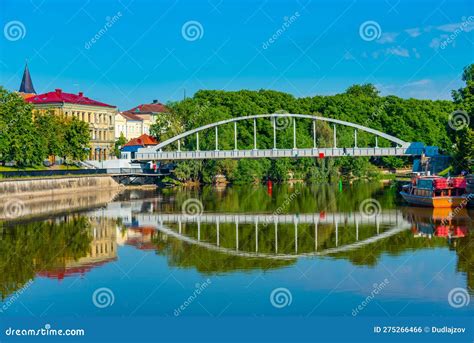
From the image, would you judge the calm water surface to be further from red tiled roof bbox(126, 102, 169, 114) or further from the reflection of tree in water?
red tiled roof bbox(126, 102, 169, 114)

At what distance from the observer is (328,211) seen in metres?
48.2

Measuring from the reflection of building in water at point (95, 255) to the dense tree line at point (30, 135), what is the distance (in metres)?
24.0

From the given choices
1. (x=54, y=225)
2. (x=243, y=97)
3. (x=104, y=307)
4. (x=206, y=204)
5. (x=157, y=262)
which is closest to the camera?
(x=104, y=307)

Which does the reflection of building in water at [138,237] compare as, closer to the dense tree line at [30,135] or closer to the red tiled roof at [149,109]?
the dense tree line at [30,135]

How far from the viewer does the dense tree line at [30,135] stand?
6462 centimetres

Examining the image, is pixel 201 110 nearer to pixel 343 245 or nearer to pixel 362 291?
pixel 343 245

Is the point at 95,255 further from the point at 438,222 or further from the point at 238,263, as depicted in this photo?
the point at 438,222

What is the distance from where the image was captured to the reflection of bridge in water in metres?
32.7

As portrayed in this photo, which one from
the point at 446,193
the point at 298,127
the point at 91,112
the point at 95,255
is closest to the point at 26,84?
the point at 91,112

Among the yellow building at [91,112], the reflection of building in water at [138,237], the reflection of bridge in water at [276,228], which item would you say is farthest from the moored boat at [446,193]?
the yellow building at [91,112]

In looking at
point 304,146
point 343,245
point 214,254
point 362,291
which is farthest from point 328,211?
point 304,146

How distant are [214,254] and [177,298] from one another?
7.56 meters

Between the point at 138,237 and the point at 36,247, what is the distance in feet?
19.6

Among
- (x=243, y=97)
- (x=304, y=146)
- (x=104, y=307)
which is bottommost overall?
(x=104, y=307)
